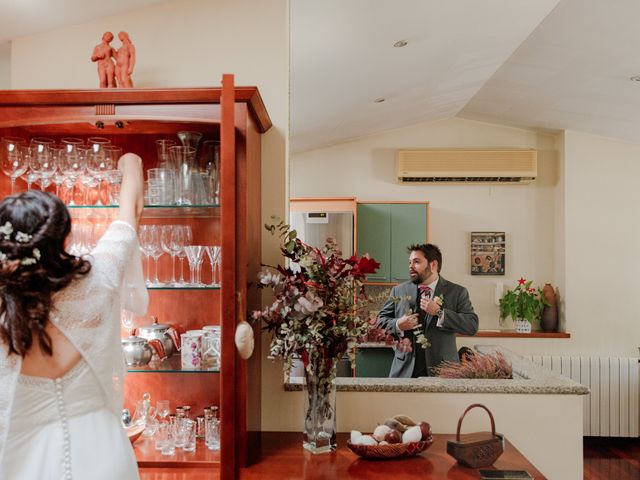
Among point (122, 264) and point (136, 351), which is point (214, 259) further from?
point (122, 264)

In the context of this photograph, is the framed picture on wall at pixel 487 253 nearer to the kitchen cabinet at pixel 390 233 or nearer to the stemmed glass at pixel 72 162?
the kitchen cabinet at pixel 390 233

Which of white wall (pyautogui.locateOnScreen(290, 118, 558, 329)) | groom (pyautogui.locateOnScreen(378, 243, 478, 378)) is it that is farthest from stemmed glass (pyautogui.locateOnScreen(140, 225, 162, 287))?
white wall (pyautogui.locateOnScreen(290, 118, 558, 329))

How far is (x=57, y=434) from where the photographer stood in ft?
4.53

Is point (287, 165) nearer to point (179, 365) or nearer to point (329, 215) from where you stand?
point (179, 365)

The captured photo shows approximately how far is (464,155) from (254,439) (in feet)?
14.9

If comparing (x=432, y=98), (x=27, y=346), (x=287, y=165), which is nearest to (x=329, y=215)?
(x=432, y=98)

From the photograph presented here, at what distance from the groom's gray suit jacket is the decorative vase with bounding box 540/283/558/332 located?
252 cm

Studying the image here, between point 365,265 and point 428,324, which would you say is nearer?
point 365,265

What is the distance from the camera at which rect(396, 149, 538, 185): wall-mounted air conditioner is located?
593cm

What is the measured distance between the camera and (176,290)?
2137 mm

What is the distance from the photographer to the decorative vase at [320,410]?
2.02 metres

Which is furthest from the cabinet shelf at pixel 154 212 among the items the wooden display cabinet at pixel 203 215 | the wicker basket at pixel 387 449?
the wicker basket at pixel 387 449

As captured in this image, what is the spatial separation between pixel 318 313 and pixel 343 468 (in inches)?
19.2

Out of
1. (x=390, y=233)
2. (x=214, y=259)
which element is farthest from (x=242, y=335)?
(x=390, y=233)
